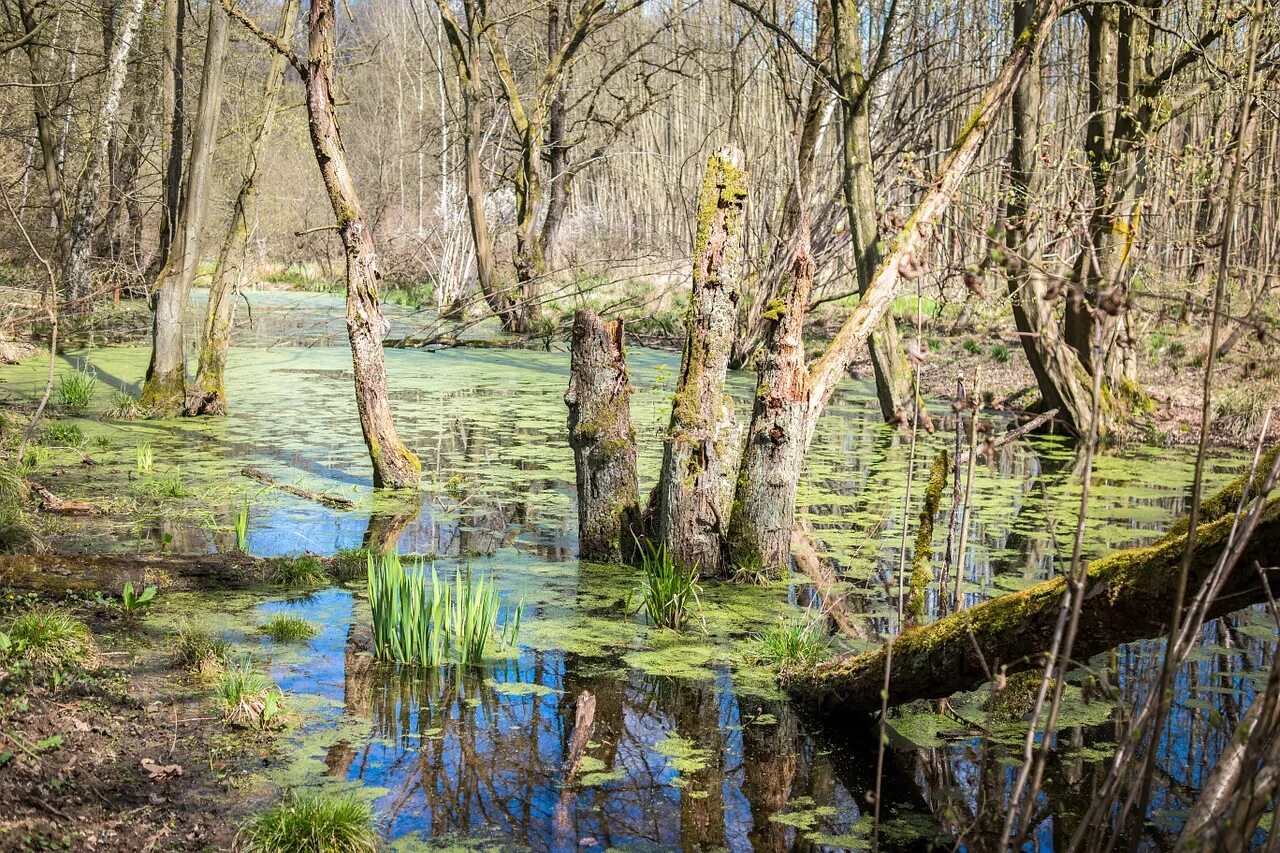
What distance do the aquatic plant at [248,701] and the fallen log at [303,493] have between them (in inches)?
135

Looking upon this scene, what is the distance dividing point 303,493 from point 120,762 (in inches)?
172

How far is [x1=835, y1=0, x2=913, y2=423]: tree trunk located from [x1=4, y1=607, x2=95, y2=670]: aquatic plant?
299 inches

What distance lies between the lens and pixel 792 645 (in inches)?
200

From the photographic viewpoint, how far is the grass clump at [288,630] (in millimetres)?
5370

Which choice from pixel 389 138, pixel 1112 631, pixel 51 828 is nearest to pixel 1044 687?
pixel 1112 631

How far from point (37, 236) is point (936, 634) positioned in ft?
61.6

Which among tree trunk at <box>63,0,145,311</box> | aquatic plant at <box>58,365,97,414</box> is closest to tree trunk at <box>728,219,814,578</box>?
aquatic plant at <box>58,365,97,414</box>

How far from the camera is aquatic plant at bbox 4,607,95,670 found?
4.34m

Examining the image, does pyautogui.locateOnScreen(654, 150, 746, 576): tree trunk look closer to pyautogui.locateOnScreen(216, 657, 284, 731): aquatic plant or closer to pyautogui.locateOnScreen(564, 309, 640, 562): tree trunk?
pyautogui.locateOnScreen(564, 309, 640, 562): tree trunk

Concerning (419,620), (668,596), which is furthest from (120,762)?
(668,596)

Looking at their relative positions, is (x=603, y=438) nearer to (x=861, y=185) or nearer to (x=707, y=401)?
(x=707, y=401)

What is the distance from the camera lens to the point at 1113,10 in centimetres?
1084

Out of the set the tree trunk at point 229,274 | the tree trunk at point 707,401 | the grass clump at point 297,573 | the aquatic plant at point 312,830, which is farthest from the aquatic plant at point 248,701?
the tree trunk at point 229,274

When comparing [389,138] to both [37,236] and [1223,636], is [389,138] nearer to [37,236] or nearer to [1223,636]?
[37,236]
